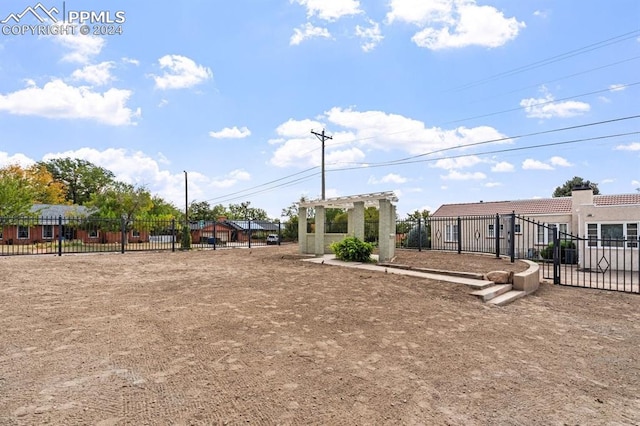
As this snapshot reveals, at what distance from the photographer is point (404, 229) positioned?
2166cm

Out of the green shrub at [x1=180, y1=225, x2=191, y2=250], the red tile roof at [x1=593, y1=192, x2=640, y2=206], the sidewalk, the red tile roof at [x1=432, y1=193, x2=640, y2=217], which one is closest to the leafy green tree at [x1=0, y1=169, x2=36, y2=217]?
the green shrub at [x1=180, y1=225, x2=191, y2=250]

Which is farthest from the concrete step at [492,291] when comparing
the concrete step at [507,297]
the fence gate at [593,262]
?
the fence gate at [593,262]

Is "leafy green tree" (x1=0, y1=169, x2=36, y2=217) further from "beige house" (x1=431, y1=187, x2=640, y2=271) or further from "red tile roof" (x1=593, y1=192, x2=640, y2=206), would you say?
"red tile roof" (x1=593, y1=192, x2=640, y2=206)

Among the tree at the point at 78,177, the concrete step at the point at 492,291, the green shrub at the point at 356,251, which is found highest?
the tree at the point at 78,177

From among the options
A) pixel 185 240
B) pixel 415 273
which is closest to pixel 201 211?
pixel 185 240

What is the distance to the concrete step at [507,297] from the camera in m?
7.35

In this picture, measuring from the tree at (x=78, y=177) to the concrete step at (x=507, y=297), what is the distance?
184 feet

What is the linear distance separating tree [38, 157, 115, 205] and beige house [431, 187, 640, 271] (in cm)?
4987

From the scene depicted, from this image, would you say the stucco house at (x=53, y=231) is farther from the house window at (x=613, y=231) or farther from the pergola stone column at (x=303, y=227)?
the house window at (x=613, y=231)

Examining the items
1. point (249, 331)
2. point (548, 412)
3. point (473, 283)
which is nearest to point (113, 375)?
point (249, 331)

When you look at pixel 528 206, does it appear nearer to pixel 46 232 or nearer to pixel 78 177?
pixel 46 232

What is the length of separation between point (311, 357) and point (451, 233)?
21.2 meters

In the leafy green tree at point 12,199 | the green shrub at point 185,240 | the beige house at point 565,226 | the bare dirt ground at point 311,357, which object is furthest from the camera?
the leafy green tree at point 12,199

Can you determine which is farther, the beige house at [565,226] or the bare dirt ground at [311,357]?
the beige house at [565,226]
